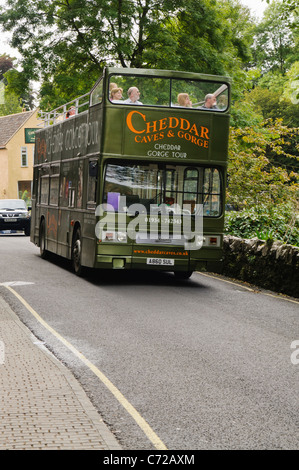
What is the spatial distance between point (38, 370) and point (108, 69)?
8.60 m

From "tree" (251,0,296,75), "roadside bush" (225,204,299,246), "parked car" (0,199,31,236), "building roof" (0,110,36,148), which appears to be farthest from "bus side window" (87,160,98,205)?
"tree" (251,0,296,75)

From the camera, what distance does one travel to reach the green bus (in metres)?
15.1

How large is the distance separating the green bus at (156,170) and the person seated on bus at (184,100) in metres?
0.02

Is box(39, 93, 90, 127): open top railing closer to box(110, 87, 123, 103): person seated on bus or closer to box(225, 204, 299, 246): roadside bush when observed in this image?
box(110, 87, 123, 103): person seated on bus

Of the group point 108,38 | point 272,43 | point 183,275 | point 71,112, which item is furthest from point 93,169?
point 272,43

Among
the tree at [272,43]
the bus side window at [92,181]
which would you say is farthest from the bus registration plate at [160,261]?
the tree at [272,43]

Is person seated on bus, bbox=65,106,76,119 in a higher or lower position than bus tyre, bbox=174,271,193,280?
higher

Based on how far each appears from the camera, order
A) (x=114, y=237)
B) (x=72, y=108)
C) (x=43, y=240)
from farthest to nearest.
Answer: (x=43, y=240), (x=72, y=108), (x=114, y=237)

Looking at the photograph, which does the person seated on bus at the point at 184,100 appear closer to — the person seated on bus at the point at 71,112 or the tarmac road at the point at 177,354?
the tarmac road at the point at 177,354

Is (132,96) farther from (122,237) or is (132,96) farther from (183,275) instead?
(183,275)

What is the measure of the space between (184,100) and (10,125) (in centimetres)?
5373

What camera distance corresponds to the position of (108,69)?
15.0m

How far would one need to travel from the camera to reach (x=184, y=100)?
50.9 ft

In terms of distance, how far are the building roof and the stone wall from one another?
162 feet
